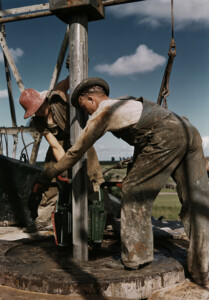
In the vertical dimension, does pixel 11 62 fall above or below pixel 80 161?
above

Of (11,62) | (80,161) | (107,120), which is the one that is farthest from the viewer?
(11,62)

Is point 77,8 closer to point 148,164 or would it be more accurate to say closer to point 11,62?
point 148,164

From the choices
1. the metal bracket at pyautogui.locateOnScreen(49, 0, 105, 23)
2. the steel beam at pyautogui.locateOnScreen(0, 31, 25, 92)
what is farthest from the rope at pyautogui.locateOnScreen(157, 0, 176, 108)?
the steel beam at pyautogui.locateOnScreen(0, 31, 25, 92)

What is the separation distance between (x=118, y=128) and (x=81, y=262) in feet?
4.08

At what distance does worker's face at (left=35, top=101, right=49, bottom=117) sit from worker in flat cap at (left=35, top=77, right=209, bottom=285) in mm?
1077

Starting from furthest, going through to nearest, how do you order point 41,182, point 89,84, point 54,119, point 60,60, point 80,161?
point 60,60 → point 54,119 → point 80,161 → point 41,182 → point 89,84

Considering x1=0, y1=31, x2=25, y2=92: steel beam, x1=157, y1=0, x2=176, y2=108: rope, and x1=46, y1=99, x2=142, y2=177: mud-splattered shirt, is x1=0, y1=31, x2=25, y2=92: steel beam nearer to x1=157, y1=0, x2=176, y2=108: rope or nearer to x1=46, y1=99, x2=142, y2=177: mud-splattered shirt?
Answer: x1=157, y1=0, x2=176, y2=108: rope

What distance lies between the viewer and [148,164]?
9.09ft

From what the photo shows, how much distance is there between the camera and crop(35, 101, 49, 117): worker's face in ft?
12.6

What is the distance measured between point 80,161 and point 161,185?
2.61 feet

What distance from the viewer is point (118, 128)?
267 cm

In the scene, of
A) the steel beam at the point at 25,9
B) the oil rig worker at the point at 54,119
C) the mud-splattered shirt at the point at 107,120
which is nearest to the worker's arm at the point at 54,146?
the oil rig worker at the point at 54,119

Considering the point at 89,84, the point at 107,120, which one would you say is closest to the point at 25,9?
the point at 89,84

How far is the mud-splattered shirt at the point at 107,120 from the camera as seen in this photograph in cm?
264
